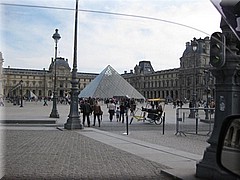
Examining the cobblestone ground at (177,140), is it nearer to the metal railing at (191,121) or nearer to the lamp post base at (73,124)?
the metal railing at (191,121)

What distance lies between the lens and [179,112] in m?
16.5

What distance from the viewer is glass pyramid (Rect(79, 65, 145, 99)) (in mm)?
38662

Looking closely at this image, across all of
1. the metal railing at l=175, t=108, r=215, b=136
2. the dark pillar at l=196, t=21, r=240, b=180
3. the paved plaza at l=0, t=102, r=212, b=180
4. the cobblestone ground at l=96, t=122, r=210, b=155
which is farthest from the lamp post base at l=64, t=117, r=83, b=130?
the dark pillar at l=196, t=21, r=240, b=180

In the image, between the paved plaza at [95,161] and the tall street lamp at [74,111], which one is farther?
the tall street lamp at [74,111]

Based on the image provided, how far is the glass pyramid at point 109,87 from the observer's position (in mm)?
38662

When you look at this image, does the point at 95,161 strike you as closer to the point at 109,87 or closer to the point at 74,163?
the point at 74,163

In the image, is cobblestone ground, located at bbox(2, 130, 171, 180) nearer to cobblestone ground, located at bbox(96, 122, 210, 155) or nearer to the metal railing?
cobblestone ground, located at bbox(96, 122, 210, 155)

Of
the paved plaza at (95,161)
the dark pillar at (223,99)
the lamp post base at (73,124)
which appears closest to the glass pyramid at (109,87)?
the lamp post base at (73,124)

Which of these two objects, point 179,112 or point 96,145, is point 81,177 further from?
point 179,112

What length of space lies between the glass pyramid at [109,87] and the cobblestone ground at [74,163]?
2728cm

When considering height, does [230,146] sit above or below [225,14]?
below

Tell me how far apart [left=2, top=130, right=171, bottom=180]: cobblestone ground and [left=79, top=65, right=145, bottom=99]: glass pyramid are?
2728 centimetres

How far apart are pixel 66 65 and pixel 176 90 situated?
56090 mm

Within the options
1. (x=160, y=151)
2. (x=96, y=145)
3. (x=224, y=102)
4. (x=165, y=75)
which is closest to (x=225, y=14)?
(x=224, y=102)
